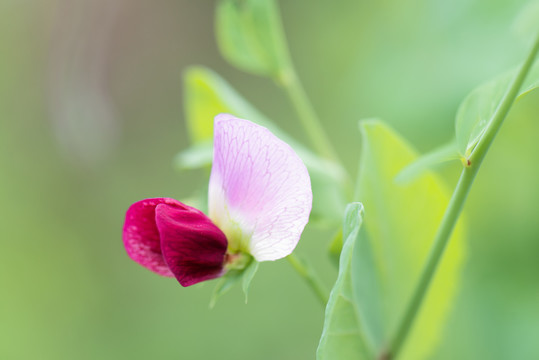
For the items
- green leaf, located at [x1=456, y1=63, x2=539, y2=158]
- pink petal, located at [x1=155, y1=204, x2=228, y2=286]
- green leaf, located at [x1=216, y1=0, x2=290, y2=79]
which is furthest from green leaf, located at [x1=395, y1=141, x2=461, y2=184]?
green leaf, located at [x1=216, y1=0, x2=290, y2=79]

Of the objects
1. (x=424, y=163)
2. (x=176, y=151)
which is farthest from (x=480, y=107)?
(x=176, y=151)

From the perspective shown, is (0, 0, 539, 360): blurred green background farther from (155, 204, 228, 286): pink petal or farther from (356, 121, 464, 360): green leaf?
(155, 204, 228, 286): pink petal

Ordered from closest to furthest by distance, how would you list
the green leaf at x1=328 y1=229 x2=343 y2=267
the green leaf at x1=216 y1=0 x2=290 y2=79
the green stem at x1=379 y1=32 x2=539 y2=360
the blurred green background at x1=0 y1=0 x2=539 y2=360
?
the green stem at x1=379 y1=32 x2=539 y2=360, the green leaf at x1=328 y1=229 x2=343 y2=267, the green leaf at x1=216 y1=0 x2=290 y2=79, the blurred green background at x1=0 y1=0 x2=539 y2=360

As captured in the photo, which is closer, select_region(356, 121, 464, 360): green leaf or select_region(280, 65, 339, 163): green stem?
select_region(356, 121, 464, 360): green leaf

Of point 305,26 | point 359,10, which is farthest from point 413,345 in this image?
point 305,26

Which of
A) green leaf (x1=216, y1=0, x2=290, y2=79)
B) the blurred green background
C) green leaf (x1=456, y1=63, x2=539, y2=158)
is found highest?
green leaf (x1=216, y1=0, x2=290, y2=79)

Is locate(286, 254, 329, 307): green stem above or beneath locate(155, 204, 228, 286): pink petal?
beneath

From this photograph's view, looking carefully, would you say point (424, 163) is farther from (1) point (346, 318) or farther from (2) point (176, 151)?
(2) point (176, 151)
